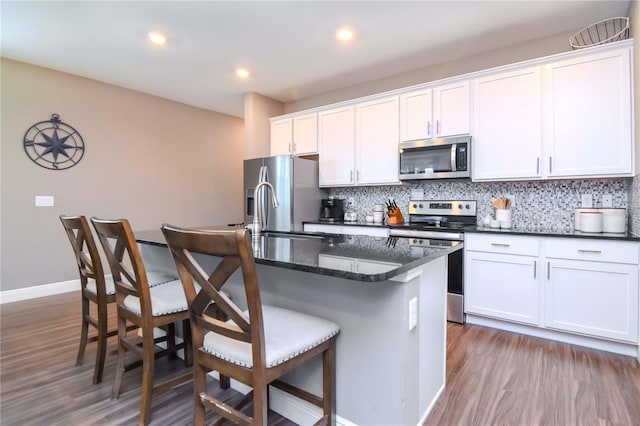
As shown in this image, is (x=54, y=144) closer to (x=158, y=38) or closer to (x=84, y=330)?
(x=158, y=38)

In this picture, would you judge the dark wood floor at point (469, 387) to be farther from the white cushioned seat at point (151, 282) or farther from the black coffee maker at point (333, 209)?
the black coffee maker at point (333, 209)

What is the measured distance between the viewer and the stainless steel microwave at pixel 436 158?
317 centimetres

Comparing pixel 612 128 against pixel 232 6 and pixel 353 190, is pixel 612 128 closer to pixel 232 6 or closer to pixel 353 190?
pixel 353 190

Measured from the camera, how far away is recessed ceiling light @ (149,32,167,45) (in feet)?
10.00

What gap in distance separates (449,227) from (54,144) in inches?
181

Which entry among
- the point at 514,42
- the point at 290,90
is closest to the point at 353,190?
the point at 290,90

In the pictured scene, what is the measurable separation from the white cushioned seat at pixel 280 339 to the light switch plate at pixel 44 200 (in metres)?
3.84

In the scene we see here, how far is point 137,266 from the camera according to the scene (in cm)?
154

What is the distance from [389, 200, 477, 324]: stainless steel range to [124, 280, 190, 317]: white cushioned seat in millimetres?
1817

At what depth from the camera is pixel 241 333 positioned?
3.62 feet

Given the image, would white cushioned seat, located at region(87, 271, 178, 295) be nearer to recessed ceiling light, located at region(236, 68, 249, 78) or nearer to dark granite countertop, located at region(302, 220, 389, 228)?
dark granite countertop, located at region(302, 220, 389, 228)

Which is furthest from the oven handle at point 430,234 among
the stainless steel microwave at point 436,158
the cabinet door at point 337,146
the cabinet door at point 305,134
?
the cabinet door at point 305,134

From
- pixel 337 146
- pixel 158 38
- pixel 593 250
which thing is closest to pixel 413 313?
pixel 593 250

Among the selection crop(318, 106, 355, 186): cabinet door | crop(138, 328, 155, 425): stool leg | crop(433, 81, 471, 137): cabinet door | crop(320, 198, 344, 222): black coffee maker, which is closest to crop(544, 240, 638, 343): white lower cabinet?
crop(433, 81, 471, 137): cabinet door
